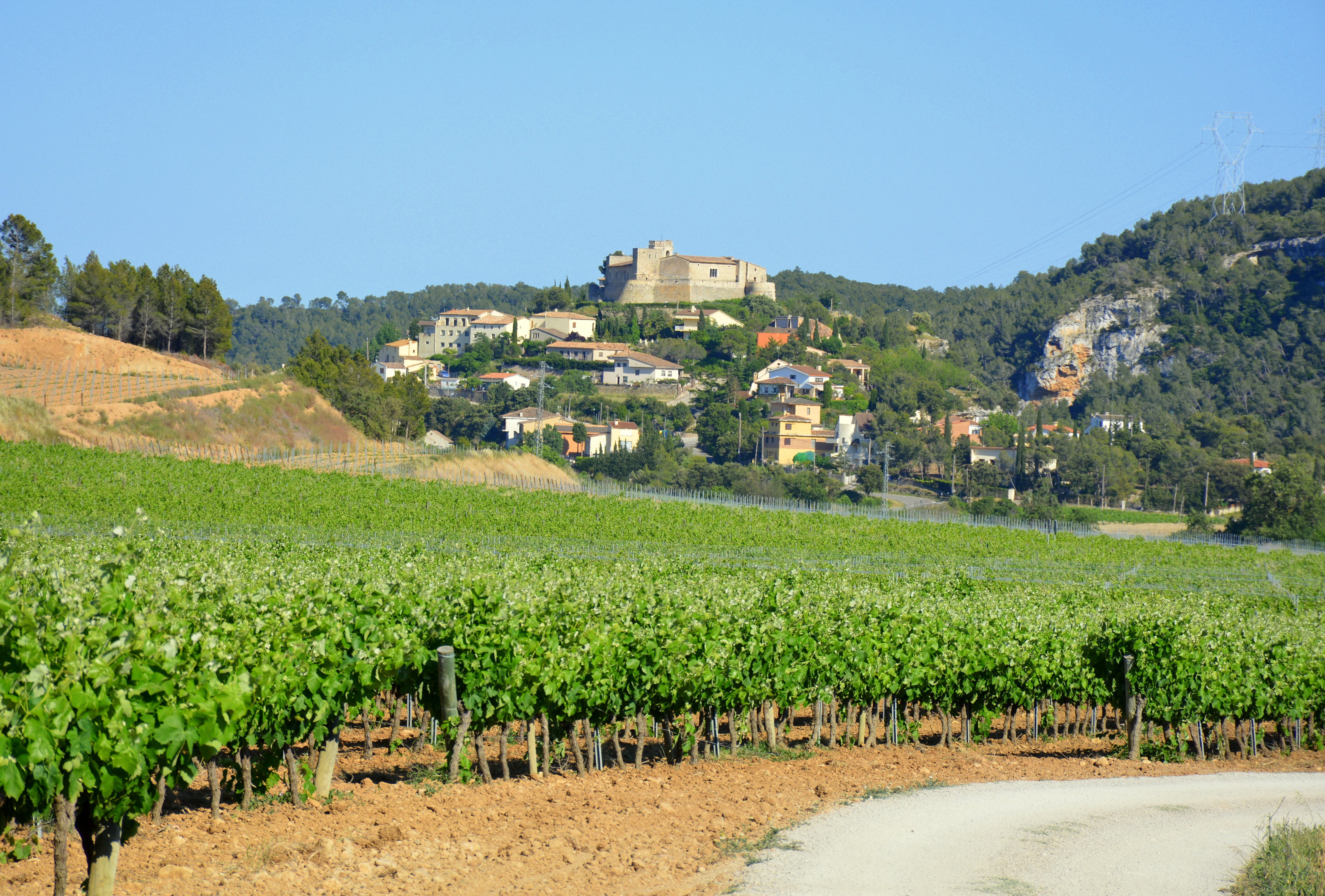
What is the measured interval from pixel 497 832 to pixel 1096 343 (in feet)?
495

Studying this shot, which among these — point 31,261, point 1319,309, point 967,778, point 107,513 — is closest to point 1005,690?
point 967,778

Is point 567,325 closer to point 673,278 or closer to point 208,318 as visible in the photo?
point 673,278

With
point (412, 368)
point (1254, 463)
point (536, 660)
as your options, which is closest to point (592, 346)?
point (412, 368)

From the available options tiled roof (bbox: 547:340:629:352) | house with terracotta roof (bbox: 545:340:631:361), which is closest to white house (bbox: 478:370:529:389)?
house with terracotta roof (bbox: 545:340:631:361)

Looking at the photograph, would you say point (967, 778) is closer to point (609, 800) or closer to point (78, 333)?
point (609, 800)

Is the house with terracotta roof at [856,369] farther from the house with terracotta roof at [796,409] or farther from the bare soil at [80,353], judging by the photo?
the bare soil at [80,353]

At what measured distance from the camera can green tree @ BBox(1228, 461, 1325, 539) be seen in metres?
60.8

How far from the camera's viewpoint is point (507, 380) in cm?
11381

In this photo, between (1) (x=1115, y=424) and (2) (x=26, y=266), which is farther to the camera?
(1) (x=1115, y=424)

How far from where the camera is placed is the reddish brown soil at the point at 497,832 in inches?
296

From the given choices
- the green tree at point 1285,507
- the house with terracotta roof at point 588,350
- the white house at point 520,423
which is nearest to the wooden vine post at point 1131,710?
the green tree at point 1285,507

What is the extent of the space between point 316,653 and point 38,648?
300 centimetres

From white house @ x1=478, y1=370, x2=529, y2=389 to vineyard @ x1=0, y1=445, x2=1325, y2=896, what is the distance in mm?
87198

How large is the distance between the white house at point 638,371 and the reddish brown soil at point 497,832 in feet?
339
